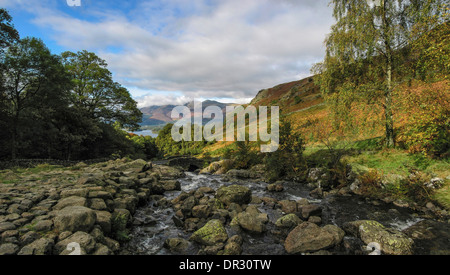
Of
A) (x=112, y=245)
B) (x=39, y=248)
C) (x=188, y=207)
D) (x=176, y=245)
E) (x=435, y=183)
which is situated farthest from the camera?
(x=188, y=207)

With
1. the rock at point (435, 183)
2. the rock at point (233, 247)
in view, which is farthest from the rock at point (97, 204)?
the rock at point (435, 183)

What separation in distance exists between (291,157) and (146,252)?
1682 centimetres

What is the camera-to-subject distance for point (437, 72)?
12578 mm

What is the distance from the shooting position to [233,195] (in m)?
13.1

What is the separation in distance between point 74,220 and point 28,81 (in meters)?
24.3

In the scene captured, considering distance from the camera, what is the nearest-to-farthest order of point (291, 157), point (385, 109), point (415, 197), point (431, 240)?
point (431, 240) < point (415, 197) < point (385, 109) < point (291, 157)

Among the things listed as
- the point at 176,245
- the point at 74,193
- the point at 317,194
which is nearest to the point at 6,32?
the point at 74,193

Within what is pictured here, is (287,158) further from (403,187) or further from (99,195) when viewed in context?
(99,195)

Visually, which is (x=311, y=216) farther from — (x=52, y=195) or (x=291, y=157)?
(x=52, y=195)

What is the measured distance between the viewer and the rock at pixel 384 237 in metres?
7.33

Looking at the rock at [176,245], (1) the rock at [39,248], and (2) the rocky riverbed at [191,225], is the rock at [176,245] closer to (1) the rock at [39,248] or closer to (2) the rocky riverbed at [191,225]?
(2) the rocky riverbed at [191,225]

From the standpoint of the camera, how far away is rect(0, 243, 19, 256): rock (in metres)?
5.17

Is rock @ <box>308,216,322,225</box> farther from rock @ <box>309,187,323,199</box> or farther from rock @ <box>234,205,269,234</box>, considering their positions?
rock @ <box>309,187,323,199</box>
